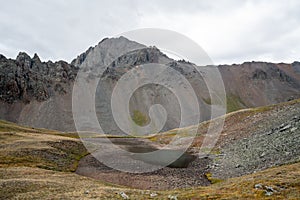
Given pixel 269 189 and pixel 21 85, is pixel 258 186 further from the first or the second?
pixel 21 85

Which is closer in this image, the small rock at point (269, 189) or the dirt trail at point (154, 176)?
the small rock at point (269, 189)


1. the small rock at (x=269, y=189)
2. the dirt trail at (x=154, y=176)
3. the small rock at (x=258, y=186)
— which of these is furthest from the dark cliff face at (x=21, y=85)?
the small rock at (x=269, y=189)

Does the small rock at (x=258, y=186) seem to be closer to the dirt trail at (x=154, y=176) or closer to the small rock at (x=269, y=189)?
the small rock at (x=269, y=189)

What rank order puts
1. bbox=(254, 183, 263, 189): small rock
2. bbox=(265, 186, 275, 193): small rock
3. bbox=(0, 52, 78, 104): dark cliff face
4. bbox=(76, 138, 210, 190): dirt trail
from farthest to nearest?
bbox=(0, 52, 78, 104): dark cliff face
bbox=(76, 138, 210, 190): dirt trail
bbox=(254, 183, 263, 189): small rock
bbox=(265, 186, 275, 193): small rock

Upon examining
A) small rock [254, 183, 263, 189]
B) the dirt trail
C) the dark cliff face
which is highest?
the dark cliff face

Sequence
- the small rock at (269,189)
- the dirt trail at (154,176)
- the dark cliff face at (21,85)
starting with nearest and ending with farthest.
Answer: the small rock at (269,189) < the dirt trail at (154,176) < the dark cliff face at (21,85)

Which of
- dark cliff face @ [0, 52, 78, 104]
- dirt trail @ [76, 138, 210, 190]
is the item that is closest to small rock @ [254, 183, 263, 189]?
dirt trail @ [76, 138, 210, 190]

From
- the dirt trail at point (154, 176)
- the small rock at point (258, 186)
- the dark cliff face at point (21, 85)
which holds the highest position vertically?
the dark cliff face at point (21, 85)

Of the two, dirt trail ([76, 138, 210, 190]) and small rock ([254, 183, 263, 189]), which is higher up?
small rock ([254, 183, 263, 189])

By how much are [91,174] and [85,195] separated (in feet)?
73.8

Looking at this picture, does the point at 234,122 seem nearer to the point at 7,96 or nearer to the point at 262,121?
the point at 262,121

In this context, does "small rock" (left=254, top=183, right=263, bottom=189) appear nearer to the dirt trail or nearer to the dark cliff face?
the dirt trail

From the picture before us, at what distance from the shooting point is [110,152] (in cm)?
7388

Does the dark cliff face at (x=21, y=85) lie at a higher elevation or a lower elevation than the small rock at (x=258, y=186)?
higher
